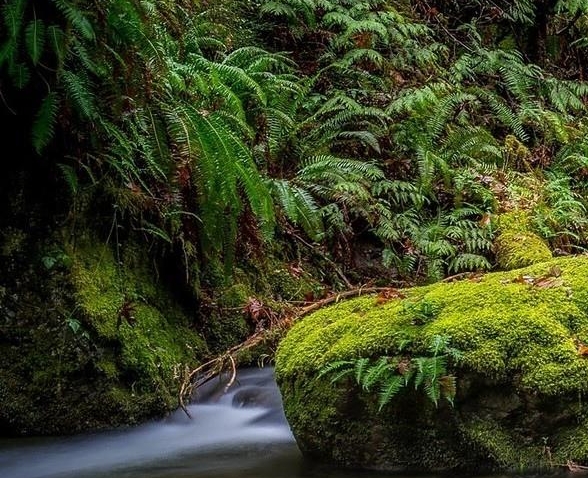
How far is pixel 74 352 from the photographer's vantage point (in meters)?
3.94

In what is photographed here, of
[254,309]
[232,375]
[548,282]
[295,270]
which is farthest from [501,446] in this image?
[295,270]

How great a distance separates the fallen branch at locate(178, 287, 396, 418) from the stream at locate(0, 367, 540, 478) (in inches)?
2.3

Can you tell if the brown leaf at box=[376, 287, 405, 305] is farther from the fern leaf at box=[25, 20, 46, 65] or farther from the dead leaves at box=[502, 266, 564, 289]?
the fern leaf at box=[25, 20, 46, 65]

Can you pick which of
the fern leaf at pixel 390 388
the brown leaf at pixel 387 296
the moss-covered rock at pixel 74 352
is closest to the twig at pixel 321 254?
the moss-covered rock at pixel 74 352

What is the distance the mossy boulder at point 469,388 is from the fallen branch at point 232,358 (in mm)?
921

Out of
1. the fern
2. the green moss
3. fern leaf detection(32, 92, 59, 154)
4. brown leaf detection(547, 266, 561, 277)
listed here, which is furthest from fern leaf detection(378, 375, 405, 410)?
the fern

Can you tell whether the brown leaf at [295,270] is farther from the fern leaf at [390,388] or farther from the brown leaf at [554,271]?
the fern leaf at [390,388]

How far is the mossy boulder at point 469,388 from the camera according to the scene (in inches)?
113

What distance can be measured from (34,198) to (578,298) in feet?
9.79

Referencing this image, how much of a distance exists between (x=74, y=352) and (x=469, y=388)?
217cm

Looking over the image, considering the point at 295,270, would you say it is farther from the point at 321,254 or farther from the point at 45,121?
the point at 45,121

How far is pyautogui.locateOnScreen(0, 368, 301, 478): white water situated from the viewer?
3.37 meters

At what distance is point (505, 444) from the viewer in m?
2.92

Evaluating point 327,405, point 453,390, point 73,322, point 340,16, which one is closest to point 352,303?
point 327,405
